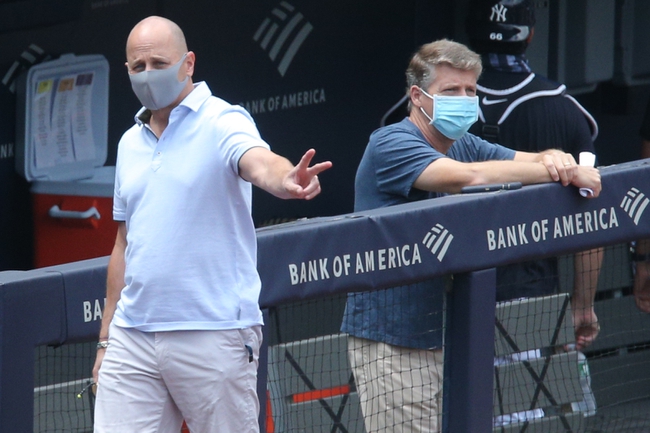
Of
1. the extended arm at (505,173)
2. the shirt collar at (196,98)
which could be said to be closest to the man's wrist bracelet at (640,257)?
the extended arm at (505,173)

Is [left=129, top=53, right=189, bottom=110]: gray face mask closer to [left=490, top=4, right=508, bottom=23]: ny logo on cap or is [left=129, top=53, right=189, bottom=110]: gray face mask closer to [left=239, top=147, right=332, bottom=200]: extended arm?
[left=239, top=147, right=332, bottom=200]: extended arm

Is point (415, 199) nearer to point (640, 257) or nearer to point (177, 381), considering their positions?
point (177, 381)

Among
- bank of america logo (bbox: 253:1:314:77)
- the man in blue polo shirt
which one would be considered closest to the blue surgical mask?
the man in blue polo shirt

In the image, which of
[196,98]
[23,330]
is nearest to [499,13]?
[196,98]

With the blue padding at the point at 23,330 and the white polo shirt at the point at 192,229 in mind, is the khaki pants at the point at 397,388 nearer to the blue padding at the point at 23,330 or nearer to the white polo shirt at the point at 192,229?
the white polo shirt at the point at 192,229

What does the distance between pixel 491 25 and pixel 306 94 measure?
4.70ft

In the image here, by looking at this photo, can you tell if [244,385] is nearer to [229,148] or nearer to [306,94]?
[229,148]

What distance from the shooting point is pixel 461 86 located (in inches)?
147

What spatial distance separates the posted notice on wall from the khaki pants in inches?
75.8

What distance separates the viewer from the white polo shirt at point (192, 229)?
2.92 meters

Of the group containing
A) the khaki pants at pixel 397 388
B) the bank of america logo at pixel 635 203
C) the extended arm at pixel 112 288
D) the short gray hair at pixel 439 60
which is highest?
the short gray hair at pixel 439 60

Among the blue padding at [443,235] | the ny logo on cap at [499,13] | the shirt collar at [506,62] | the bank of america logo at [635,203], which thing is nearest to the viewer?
the blue padding at [443,235]

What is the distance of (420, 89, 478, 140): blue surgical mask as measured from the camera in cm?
367

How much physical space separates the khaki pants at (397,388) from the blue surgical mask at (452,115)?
66 cm
